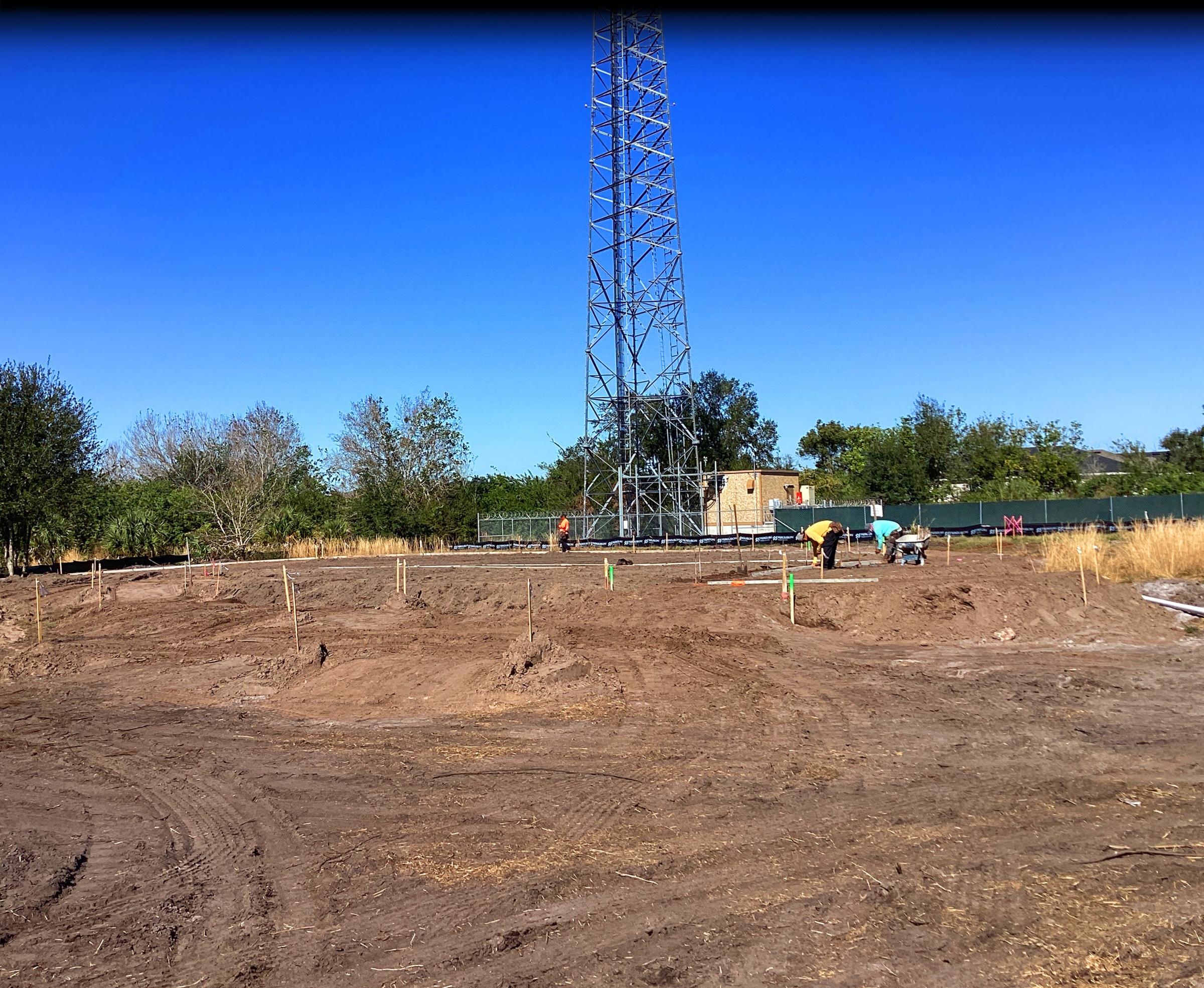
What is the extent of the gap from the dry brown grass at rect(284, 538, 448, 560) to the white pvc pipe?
1393 inches

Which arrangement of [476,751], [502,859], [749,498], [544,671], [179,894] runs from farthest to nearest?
[749,498]
[544,671]
[476,751]
[502,859]
[179,894]

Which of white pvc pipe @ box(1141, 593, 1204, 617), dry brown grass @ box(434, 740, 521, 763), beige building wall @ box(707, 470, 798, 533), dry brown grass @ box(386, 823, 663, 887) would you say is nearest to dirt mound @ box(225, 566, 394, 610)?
dry brown grass @ box(434, 740, 521, 763)

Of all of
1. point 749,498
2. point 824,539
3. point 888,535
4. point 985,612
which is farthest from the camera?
point 749,498

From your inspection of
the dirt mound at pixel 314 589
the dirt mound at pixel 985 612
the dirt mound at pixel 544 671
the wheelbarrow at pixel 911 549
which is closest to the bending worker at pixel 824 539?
the wheelbarrow at pixel 911 549

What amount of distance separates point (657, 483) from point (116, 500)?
27.8 m

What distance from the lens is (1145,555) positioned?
20.9 metres

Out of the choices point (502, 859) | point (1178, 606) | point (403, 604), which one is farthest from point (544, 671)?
point (1178, 606)

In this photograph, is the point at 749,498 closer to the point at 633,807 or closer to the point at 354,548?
the point at 354,548

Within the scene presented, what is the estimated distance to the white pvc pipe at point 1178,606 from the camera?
53.9ft

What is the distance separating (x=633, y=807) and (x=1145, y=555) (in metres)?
17.9

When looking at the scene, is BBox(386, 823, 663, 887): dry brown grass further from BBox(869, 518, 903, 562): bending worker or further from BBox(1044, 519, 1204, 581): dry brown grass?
BBox(869, 518, 903, 562): bending worker

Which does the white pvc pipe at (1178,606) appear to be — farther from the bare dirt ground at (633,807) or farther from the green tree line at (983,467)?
the green tree line at (983,467)

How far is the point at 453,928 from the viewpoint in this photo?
5.48 metres

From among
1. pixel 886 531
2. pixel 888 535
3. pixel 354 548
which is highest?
pixel 886 531
